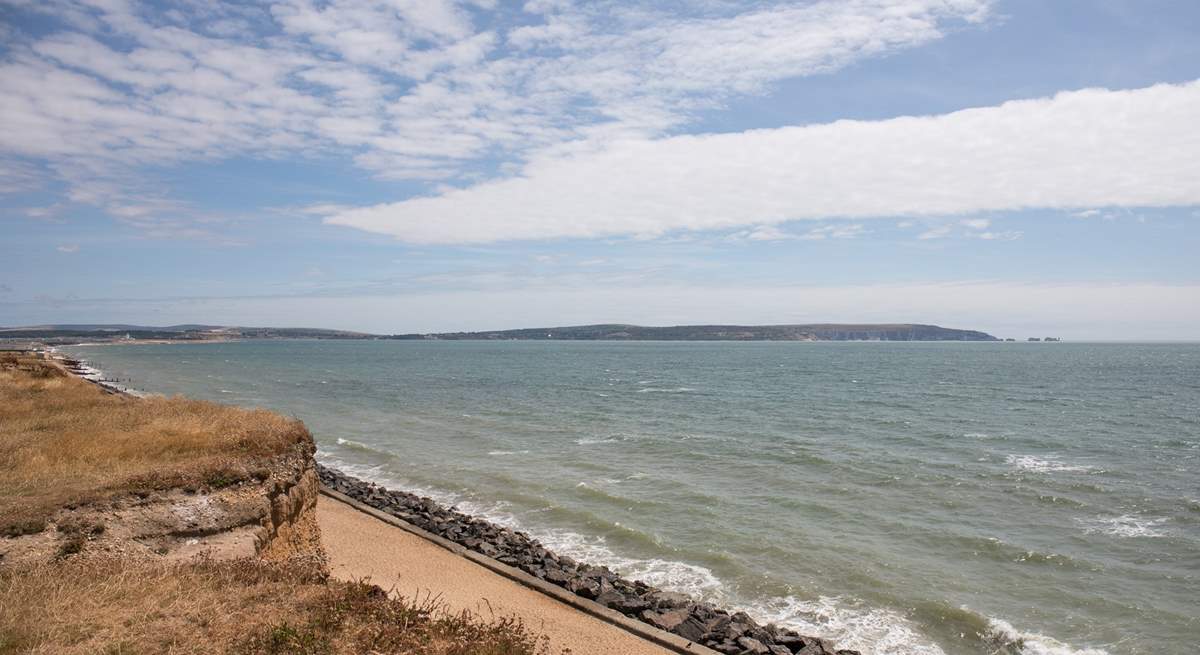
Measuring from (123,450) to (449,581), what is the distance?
23.7ft

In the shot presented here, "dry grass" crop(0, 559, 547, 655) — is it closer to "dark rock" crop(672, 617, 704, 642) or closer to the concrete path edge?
the concrete path edge

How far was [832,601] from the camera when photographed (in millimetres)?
14938

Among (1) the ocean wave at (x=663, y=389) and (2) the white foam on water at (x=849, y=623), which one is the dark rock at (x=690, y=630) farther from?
(1) the ocean wave at (x=663, y=389)

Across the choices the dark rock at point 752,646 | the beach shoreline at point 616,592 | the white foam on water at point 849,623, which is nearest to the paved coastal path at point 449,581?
the beach shoreline at point 616,592

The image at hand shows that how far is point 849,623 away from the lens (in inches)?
548

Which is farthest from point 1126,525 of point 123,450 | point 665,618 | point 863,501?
point 123,450

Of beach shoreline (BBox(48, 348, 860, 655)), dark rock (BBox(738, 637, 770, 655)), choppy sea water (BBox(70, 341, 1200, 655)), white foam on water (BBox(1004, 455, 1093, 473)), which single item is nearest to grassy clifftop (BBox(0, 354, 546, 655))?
beach shoreline (BBox(48, 348, 860, 655))

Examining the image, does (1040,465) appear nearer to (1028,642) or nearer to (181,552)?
(1028,642)

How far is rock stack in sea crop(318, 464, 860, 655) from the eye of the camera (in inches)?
475

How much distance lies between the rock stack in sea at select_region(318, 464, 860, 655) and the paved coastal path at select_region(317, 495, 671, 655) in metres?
0.76

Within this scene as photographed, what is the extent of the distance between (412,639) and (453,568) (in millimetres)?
7758

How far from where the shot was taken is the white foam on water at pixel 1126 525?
19.4 meters

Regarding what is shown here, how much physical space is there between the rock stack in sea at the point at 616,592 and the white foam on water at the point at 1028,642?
3354mm

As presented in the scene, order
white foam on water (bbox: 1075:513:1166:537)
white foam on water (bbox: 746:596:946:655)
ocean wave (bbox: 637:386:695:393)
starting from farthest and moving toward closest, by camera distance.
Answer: ocean wave (bbox: 637:386:695:393)
white foam on water (bbox: 1075:513:1166:537)
white foam on water (bbox: 746:596:946:655)
